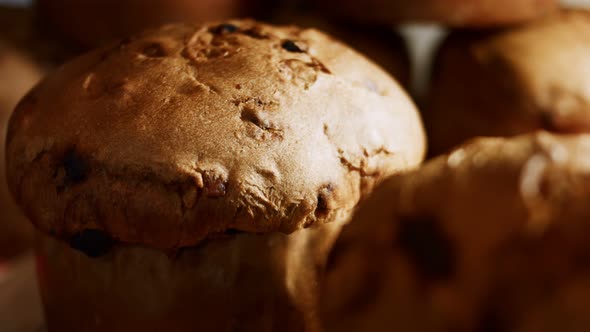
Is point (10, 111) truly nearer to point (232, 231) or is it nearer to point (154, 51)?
point (154, 51)

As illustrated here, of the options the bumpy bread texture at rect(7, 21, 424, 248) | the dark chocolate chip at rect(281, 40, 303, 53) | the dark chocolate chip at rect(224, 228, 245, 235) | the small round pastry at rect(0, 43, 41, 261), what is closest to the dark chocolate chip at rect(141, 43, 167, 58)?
the bumpy bread texture at rect(7, 21, 424, 248)

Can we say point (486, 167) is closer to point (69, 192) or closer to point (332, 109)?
point (332, 109)

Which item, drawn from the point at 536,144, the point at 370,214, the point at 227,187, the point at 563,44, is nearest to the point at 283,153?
the point at 227,187

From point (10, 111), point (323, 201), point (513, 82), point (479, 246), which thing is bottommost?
point (10, 111)

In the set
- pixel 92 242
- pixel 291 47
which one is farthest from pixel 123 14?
pixel 92 242

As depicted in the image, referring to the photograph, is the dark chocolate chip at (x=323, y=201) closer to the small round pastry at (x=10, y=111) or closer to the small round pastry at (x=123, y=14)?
the small round pastry at (x=123, y=14)

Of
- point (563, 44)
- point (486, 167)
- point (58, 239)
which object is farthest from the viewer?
point (563, 44)

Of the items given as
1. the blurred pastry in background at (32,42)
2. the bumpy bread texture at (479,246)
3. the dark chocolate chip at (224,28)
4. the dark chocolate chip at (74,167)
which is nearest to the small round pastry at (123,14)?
the blurred pastry in background at (32,42)
